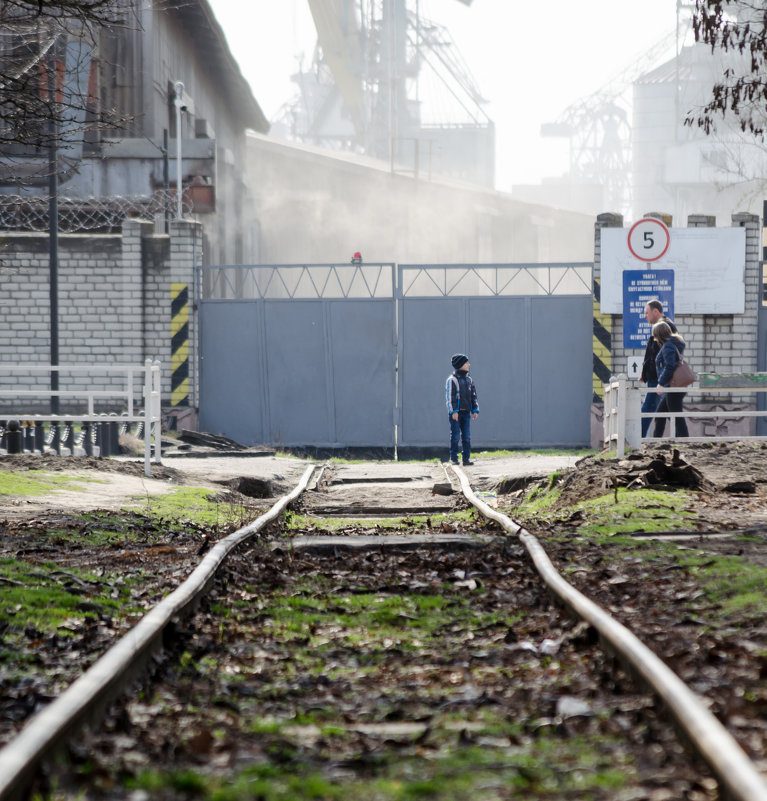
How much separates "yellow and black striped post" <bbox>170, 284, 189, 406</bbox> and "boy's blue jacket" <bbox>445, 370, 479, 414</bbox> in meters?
6.79

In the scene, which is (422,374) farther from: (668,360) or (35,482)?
(35,482)

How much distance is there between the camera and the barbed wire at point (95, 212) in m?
24.8

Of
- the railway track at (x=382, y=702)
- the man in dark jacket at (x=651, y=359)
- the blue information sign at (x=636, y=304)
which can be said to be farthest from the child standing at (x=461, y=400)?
the railway track at (x=382, y=702)

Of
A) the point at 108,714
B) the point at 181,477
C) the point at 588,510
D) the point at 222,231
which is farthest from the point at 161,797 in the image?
the point at 222,231

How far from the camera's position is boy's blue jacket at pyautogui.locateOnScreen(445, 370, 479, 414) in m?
17.6

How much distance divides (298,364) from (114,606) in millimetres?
17244

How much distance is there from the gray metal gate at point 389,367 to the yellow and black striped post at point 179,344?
1.69ft

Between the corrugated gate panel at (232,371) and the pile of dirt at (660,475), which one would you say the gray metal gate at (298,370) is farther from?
the pile of dirt at (660,475)

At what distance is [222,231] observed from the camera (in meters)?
30.5

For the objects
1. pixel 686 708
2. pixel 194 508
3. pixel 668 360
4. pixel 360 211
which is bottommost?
pixel 194 508

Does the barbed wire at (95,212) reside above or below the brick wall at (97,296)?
above

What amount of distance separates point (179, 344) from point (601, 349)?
804cm

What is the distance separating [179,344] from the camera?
2264 centimetres

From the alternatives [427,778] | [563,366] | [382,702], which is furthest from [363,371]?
[427,778]
